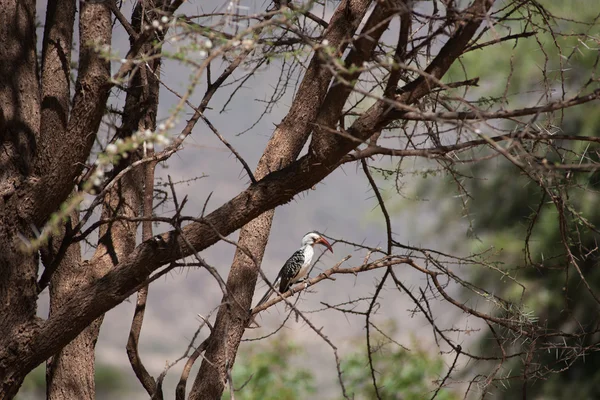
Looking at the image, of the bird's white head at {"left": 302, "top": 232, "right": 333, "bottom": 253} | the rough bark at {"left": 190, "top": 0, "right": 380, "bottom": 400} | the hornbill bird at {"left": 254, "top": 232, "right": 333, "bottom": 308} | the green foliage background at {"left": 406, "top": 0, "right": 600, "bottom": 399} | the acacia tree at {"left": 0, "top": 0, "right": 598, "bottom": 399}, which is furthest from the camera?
the green foliage background at {"left": 406, "top": 0, "right": 600, "bottom": 399}

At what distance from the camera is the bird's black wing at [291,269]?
292cm

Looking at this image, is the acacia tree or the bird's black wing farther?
the bird's black wing

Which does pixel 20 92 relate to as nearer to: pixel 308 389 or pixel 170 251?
pixel 170 251

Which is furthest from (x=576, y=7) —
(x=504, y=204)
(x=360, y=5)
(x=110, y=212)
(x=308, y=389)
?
(x=110, y=212)

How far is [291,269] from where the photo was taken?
294 centimetres

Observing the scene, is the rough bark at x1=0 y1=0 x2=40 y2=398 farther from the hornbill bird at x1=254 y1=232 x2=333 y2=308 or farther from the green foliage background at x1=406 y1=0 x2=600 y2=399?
the green foliage background at x1=406 y1=0 x2=600 y2=399

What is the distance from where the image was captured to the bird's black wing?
9.57 ft

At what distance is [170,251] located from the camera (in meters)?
1.58

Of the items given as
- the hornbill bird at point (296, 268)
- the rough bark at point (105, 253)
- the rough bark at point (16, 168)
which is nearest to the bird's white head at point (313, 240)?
the hornbill bird at point (296, 268)

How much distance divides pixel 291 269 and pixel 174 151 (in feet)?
3.85

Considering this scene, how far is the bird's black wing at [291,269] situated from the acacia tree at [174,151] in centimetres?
74

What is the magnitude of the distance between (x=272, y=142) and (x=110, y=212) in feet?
1.81

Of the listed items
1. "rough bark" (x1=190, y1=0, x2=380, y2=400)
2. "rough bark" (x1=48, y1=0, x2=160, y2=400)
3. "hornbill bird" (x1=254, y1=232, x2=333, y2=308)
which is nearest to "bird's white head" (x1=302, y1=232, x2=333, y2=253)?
"hornbill bird" (x1=254, y1=232, x2=333, y2=308)

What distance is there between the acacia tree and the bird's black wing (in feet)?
2.42
